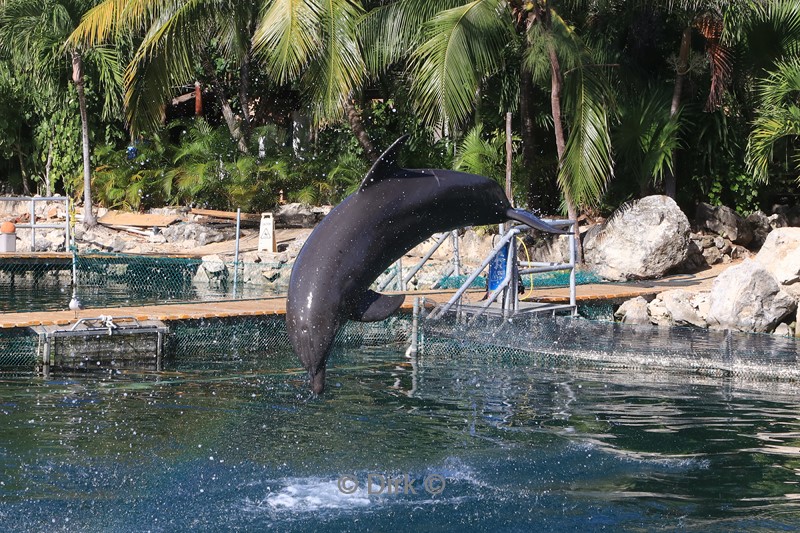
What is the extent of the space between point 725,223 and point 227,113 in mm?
15158

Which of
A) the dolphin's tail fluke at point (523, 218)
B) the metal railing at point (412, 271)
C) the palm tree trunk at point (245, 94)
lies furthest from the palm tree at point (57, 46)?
the dolphin's tail fluke at point (523, 218)

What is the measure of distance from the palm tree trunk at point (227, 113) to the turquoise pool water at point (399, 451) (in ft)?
55.3

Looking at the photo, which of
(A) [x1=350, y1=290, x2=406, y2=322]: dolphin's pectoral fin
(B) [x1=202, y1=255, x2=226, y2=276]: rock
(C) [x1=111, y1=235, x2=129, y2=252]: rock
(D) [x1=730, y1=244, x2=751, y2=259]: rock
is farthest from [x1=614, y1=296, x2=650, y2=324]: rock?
(C) [x1=111, y1=235, x2=129, y2=252]: rock

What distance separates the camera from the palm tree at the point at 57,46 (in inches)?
1045

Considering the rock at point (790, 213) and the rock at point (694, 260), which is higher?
the rock at point (790, 213)

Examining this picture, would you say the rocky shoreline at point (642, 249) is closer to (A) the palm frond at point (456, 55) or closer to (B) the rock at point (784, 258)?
(B) the rock at point (784, 258)

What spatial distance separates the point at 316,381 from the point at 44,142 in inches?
1157

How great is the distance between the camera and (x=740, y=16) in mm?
20094

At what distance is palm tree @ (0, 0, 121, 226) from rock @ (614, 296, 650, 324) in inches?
647

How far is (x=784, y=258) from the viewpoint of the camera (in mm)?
17172

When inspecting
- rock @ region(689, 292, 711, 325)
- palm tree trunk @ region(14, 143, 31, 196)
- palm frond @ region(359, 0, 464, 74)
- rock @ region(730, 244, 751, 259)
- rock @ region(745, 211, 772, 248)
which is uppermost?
palm frond @ region(359, 0, 464, 74)

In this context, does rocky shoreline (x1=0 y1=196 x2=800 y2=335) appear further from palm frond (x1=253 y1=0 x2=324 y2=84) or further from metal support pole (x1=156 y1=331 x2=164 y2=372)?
metal support pole (x1=156 y1=331 x2=164 y2=372)

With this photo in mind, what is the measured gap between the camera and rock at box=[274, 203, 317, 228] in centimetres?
2653

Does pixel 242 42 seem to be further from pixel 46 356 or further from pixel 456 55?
pixel 46 356
